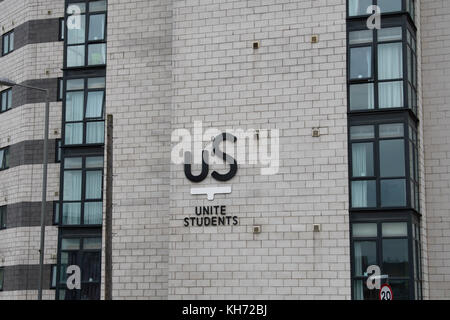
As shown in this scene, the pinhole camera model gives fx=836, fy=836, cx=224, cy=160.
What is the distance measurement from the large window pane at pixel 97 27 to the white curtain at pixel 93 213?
6.06 meters

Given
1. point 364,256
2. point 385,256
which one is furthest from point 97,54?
point 385,256

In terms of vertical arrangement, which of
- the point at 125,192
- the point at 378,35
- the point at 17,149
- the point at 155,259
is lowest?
the point at 155,259

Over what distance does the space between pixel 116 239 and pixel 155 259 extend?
159cm

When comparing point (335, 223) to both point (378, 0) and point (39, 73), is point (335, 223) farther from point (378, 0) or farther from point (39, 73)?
point (39, 73)

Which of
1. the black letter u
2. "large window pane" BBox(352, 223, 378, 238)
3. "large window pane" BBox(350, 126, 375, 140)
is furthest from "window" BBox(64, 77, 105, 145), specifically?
"large window pane" BBox(352, 223, 378, 238)

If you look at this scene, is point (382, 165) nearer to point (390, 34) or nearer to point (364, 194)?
point (364, 194)

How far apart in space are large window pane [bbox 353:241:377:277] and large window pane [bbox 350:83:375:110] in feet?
13.4

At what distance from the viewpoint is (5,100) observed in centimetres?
3541

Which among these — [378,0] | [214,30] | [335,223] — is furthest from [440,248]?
[214,30]

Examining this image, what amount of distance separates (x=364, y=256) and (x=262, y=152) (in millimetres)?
4412

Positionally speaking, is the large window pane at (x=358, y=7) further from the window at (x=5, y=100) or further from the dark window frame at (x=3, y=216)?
the dark window frame at (x=3, y=216)

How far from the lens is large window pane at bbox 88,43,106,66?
30.1 metres

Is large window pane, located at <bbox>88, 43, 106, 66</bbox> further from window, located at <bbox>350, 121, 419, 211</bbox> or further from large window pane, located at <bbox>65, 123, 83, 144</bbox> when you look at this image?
window, located at <bbox>350, 121, 419, 211</bbox>

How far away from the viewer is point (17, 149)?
33.5 m
